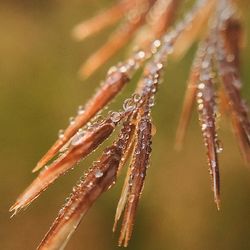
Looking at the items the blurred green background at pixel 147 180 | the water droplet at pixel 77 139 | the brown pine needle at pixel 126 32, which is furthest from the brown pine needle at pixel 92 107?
the blurred green background at pixel 147 180

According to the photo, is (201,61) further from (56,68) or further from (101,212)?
(56,68)

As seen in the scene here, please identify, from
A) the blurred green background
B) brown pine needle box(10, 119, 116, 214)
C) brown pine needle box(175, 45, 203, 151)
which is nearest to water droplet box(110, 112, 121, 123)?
brown pine needle box(10, 119, 116, 214)

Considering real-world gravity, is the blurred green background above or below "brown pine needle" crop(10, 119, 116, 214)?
above

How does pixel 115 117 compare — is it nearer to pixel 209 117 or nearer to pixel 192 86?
pixel 209 117

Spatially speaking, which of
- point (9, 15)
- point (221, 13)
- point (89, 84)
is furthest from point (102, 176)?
point (9, 15)

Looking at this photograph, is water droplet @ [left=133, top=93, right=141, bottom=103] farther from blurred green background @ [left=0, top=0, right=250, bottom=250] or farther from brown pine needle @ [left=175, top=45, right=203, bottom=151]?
blurred green background @ [left=0, top=0, right=250, bottom=250]

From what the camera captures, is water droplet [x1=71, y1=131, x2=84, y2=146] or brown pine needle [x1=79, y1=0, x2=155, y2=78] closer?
water droplet [x1=71, y1=131, x2=84, y2=146]

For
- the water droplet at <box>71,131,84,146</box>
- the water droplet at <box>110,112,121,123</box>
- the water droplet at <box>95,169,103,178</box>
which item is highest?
the water droplet at <box>110,112,121,123</box>

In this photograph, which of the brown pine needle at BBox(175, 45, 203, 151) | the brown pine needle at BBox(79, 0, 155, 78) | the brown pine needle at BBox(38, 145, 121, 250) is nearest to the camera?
the brown pine needle at BBox(38, 145, 121, 250)

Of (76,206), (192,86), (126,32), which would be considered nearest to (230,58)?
(192,86)
